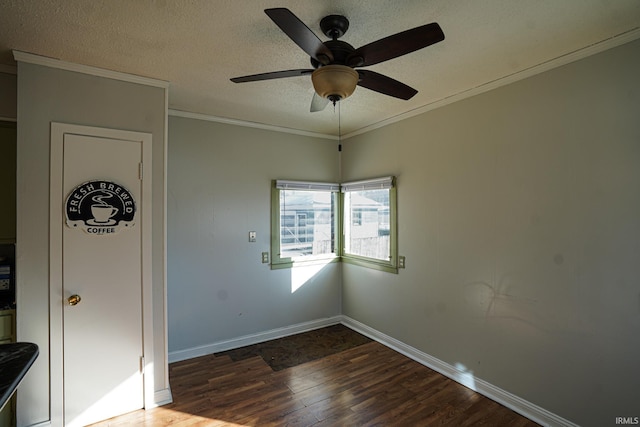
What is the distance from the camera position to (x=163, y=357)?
2465 mm

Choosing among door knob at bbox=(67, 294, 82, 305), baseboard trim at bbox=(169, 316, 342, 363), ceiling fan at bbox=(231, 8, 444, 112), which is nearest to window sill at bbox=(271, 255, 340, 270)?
baseboard trim at bbox=(169, 316, 342, 363)

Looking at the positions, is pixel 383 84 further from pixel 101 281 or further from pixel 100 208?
pixel 101 281

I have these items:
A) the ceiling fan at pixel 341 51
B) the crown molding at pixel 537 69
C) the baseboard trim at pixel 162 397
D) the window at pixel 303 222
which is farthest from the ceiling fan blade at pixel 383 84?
the baseboard trim at pixel 162 397

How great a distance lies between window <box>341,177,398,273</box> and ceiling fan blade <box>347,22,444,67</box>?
6.52 feet

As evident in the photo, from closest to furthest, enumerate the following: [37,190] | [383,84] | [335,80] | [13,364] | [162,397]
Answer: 1. [13,364]
2. [335,80]
3. [383,84]
4. [37,190]
5. [162,397]

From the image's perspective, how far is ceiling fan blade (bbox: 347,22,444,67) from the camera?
1293 mm

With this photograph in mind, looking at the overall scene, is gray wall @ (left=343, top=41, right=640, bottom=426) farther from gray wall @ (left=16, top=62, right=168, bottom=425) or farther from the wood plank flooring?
gray wall @ (left=16, top=62, right=168, bottom=425)

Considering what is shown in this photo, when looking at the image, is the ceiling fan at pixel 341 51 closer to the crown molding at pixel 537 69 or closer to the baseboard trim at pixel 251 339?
the crown molding at pixel 537 69

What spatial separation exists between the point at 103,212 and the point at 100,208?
0.11 feet

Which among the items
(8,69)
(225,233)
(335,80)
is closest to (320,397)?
(225,233)

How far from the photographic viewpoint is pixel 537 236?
2246 millimetres

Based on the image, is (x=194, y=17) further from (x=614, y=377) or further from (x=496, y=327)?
(x=614, y=377)

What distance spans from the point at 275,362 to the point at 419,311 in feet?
5.08

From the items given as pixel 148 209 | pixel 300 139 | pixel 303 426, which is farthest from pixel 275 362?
pixel 300 139
